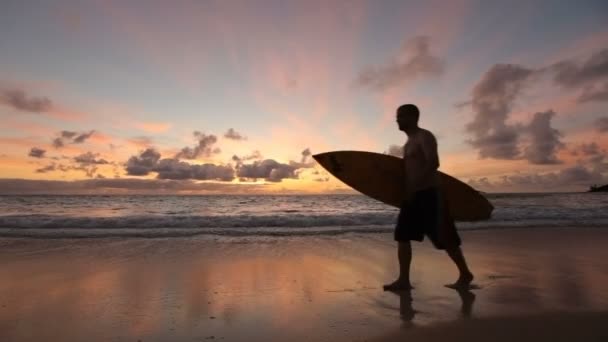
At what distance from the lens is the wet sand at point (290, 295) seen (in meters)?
2.71

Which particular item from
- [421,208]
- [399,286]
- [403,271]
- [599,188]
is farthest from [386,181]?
[599,188]

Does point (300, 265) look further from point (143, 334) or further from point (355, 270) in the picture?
point (143, 334)

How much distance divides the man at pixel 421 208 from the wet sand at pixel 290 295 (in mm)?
404

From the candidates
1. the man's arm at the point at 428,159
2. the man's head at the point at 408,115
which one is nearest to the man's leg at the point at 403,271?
the man's arm at the point at 428,159

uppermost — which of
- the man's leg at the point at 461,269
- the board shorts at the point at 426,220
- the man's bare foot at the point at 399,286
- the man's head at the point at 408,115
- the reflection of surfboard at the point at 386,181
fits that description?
the man's head at the point at 408,115

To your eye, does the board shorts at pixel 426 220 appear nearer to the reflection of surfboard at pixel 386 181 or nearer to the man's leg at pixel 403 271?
the man's leg at pixel 403 271

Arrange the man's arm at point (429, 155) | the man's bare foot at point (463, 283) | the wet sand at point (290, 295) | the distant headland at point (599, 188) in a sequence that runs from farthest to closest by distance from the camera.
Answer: the distant headland at point (599, 188) < the man's bare foot at point (463, 283) < the man's arm at point (429, 155) < the wet sand at point (290, 295)

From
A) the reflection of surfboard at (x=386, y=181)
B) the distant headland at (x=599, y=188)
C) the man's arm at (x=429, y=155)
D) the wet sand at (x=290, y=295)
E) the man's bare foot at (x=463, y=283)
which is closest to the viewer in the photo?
the wet sand at (x=290, y=295)

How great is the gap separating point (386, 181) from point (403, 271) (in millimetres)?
1282

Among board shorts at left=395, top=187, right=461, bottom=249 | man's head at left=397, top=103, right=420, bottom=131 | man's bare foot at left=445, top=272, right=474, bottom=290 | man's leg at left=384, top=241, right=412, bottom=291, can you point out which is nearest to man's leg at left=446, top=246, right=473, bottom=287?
man's bare foot at left=445, top=272, right=474, bottom=290

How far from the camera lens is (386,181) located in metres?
4.85

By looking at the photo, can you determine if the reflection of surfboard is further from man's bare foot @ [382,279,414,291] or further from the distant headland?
the distant headland

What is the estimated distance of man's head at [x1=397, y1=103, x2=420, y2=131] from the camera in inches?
157

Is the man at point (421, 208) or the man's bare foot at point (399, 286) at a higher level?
the man at point (421, 208)
